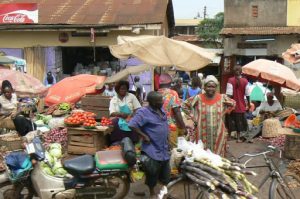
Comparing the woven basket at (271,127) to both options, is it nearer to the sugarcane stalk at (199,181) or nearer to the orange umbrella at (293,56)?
the orange umbrella at (293,56)

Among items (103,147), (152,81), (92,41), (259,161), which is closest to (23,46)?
(92,41)

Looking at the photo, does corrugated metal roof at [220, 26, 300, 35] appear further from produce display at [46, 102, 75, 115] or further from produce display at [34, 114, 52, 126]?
produce display at [34, 114, 52, 126]

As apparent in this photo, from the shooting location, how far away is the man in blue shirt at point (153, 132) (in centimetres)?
542

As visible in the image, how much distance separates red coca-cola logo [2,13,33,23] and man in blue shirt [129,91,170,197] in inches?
420

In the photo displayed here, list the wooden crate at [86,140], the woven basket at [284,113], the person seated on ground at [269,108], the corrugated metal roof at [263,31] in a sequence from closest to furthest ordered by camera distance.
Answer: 1. the wooden crate at [86,140]
2. the woven basket at [284,113]
3. the person seated on ground at [269,108]
4. the corrugated metal roof at [263,31]

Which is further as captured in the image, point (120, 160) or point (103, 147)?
point (103, 147)

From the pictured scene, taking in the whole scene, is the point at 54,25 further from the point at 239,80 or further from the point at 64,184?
the point at 64,184

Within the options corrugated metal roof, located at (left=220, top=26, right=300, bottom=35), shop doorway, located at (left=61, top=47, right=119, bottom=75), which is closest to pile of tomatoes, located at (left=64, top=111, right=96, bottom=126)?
shop doorway, located at (left=61, top=47, right=119, bottom=75)

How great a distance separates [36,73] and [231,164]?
12203 mm

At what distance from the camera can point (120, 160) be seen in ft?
17.7

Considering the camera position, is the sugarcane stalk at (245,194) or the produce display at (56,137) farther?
the produce display at (56,137)

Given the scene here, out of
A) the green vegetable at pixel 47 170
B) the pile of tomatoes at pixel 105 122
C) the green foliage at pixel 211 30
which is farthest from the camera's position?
the green foliage at pixel 211 30

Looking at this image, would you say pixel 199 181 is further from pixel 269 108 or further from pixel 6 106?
pixel 269 108

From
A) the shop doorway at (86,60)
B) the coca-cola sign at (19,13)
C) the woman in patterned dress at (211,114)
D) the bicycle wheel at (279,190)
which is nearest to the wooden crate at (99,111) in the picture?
the woman in patterned dress at (211,114)
